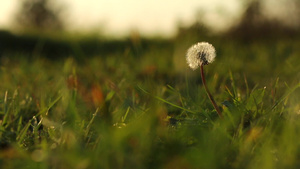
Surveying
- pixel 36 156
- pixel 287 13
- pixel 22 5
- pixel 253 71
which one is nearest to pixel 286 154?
pixel 36 156

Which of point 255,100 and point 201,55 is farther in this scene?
point 255,100

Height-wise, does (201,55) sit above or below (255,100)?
above

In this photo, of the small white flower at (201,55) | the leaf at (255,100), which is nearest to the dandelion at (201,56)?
the small white flower at (201,55)

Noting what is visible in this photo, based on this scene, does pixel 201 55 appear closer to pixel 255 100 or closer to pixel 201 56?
pixel 201 56

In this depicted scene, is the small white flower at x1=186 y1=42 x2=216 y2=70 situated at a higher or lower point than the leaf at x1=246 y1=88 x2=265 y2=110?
higher

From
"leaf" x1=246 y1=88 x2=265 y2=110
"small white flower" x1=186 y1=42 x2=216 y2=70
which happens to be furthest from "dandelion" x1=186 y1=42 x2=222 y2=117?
"leaf" x1=246 y1=88 x2=265 y2=110

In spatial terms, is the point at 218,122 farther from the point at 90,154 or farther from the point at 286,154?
the point at 90,154

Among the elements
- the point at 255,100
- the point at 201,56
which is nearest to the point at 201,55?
the point at 201,56

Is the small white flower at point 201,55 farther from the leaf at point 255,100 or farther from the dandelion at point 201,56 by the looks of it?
the leaf at point 255,100

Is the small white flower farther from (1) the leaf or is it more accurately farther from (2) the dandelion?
(1) the leaf
